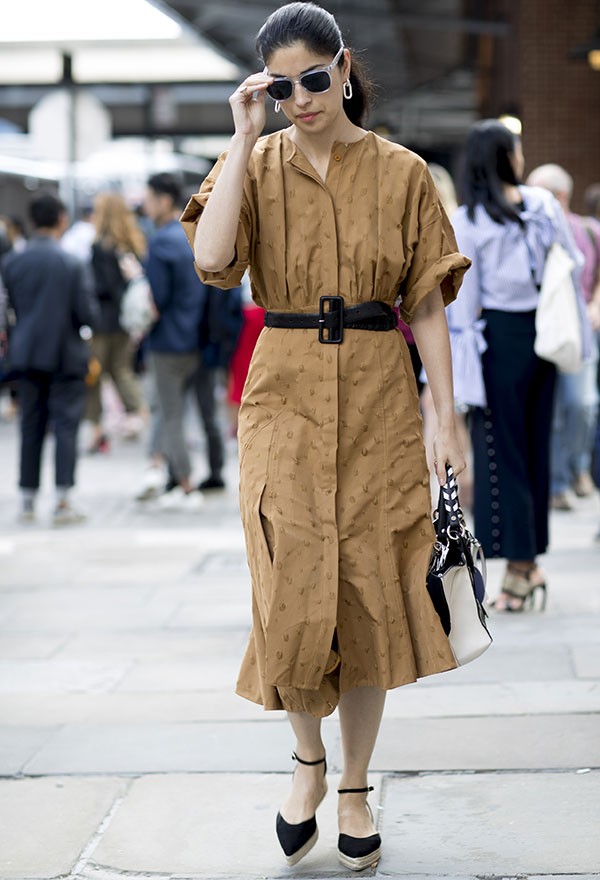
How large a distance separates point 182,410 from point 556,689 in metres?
5.20

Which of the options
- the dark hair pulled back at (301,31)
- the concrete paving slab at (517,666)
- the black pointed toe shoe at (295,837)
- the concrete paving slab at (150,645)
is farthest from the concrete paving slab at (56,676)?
the dark hair pulled back at (301,31)

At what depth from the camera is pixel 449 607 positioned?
3455 millimetres

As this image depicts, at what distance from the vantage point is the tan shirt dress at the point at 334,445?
3367mm

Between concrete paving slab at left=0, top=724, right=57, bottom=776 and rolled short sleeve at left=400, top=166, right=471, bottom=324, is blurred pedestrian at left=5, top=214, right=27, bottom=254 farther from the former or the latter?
rolled short sleeve at left=400, top=166, right=471, bottom=324

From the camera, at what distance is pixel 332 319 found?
341 cm

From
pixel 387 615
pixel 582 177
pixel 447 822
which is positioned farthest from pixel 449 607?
pixel 582 177

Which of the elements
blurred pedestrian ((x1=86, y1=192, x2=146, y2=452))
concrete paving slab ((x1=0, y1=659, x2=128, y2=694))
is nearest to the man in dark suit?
blurred pedestrian ((x1=86, y1=192, x2=146, y2=452))

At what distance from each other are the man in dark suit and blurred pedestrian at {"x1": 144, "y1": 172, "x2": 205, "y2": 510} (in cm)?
46

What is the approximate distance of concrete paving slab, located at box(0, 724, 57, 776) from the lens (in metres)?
4.48

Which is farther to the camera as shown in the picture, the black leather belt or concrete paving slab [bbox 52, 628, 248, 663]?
concrete paving slab [bbox 52, 628, 248, 663]

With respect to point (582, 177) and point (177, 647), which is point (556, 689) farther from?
point (582, 177)

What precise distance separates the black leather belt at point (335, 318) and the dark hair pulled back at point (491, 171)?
265 cm

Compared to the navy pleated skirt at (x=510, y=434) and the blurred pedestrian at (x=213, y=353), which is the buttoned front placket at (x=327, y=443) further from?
the blurred pedestrian at (x=213, y=353)

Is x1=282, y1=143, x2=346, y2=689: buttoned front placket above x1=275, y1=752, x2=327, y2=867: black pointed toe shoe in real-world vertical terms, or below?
above
